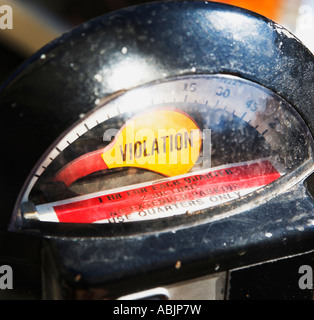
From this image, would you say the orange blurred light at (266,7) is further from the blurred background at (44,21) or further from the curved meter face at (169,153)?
the curved meter face at (169,153)

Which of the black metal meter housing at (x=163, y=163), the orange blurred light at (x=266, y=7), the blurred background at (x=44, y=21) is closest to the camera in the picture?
the black metal meter housing at (x=163, y=163)

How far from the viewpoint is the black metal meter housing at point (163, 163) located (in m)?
0.91

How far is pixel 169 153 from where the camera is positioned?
3.46ft

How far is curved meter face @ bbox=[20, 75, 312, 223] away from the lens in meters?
0.98

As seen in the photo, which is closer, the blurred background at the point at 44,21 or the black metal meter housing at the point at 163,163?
the black metal meter housing at the point at 163,163

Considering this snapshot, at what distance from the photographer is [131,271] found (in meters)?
0.89

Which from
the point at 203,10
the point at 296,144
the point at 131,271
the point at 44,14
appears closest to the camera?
the point at 131,271

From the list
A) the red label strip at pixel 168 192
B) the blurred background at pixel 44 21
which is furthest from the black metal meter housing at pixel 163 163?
the blurred background at pixel 44 21

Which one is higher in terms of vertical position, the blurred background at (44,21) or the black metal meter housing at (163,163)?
the blurred background at (44,21)

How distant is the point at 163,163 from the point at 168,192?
0.06 m

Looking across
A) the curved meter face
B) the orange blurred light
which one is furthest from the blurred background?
the curved meter face
